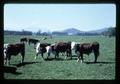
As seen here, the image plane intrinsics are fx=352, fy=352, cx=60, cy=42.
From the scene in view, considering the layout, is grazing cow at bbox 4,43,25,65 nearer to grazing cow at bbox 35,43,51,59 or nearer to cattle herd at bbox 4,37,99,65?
cattle herd at bbox 4,37,99,65

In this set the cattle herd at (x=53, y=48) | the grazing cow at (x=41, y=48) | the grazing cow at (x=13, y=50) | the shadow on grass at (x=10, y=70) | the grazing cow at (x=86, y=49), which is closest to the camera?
the shadow on grass at (x=10, y=70)

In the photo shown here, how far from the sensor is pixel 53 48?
5.73 metres

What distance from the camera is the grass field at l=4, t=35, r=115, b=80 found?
16.6 ft

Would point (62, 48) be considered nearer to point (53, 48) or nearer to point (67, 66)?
point (53, 48)

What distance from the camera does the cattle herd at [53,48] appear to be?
5.33 meters

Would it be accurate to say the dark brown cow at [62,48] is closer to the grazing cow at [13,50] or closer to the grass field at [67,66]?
the grass field at [67,66]

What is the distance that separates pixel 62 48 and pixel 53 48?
0.20 meters

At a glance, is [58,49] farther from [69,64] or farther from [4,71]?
[4,71]

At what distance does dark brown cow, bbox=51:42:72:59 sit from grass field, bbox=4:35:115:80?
19 centimetres

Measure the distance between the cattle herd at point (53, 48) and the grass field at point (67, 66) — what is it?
0.26 feet

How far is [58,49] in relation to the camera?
19.1ft

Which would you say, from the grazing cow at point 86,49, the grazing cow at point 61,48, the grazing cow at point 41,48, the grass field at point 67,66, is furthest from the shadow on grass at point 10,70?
the grazing cow at point 86,49

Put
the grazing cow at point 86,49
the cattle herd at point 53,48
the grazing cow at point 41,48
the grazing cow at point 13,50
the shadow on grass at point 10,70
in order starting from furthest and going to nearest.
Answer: the grazing cow at point 41,48, the grazing cow at point 86,49, the cattle herd at point 53,48, the grazing cow at point 13,50, the shadow on grass at point 10,70
